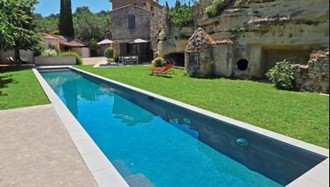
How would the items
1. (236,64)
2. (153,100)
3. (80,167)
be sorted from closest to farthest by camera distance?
(80,167) < (153,100) < (236,64)

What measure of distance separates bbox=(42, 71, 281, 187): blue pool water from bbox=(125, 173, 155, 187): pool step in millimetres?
84

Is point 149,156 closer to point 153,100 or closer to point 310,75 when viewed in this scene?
point 153,100

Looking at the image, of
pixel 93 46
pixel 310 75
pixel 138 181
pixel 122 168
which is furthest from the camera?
pixel 93 46

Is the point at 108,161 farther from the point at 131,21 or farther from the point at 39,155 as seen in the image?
the point at 131,21

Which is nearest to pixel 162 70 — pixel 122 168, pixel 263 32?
pixel 263 32

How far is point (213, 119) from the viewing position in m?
6.92

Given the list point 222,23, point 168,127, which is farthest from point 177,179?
point 222,23

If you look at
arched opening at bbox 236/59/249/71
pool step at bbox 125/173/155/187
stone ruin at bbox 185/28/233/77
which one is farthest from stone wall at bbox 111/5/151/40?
pool step at bbox 125/173/155/187

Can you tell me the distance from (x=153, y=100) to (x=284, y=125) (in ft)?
17.6

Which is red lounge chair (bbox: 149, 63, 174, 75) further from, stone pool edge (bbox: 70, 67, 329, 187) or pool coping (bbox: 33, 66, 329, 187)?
pool coping (bbox: 33, 66, 329, 187)

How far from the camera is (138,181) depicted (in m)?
4.83

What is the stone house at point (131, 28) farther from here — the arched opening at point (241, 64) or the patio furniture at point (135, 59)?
the arched opening at point (241, 64)

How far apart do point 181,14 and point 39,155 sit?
18.7m

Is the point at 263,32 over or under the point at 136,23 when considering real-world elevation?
under
